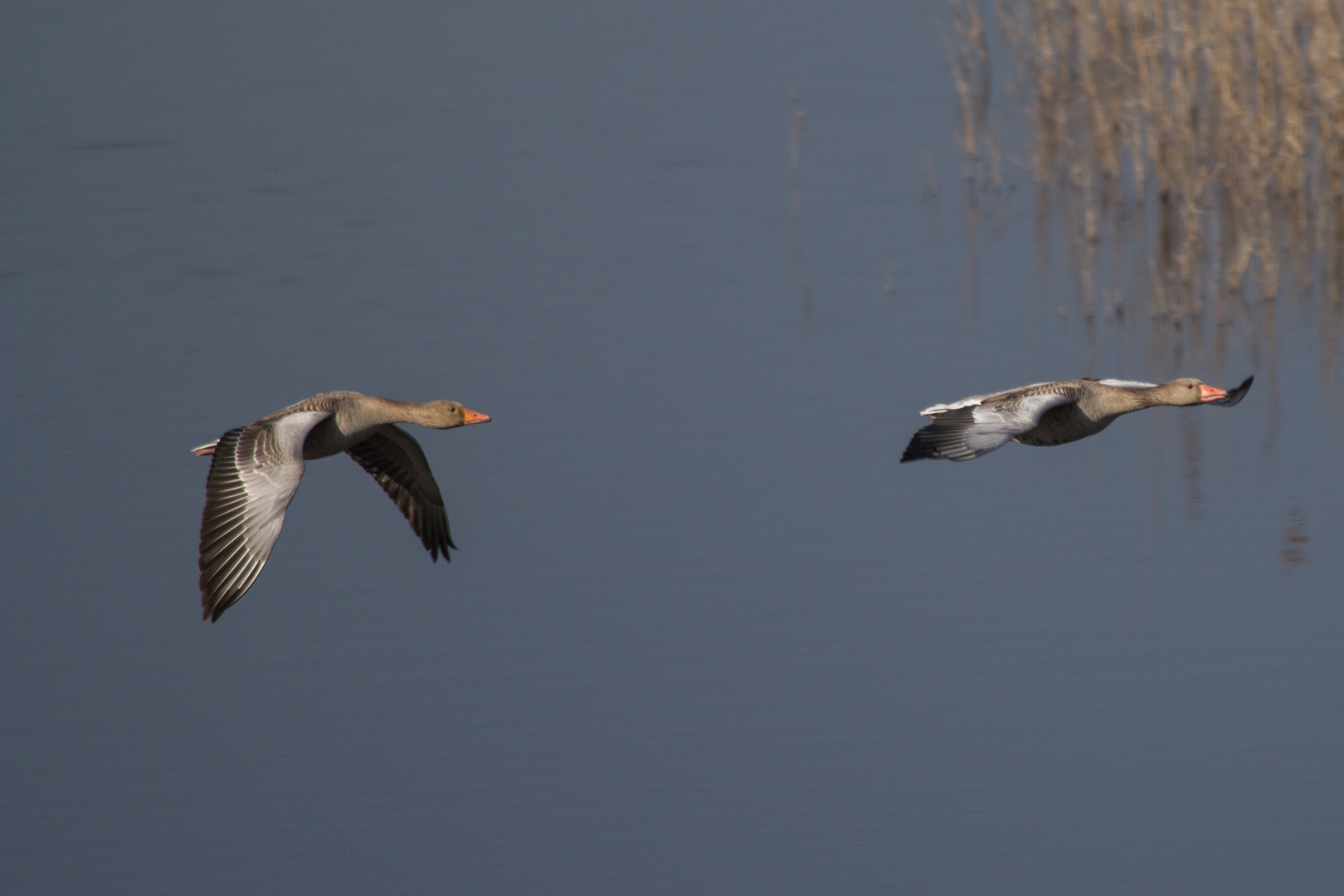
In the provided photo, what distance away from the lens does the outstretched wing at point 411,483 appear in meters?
12.2

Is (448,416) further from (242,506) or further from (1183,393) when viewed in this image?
(1183,393)

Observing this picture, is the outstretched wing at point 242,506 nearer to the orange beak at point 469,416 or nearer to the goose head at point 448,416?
the goose head at point 448,416

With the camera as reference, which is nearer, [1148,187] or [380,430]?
[380,430]

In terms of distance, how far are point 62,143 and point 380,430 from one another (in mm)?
13000

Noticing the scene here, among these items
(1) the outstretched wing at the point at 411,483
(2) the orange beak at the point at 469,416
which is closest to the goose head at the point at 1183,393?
(2) the orange beak at the point at 469,416

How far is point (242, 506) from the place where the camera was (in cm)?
1024

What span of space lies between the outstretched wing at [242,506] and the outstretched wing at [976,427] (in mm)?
3128

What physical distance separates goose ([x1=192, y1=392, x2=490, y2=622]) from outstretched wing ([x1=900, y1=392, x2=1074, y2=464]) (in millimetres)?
2563

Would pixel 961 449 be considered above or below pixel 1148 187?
below

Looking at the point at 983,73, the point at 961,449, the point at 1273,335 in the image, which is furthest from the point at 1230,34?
the point at 961,449

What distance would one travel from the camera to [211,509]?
1023 centimetres

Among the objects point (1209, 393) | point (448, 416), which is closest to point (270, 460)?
point (448, 416)

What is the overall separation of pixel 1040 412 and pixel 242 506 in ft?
13.9

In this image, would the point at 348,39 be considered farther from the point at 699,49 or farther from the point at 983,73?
the point at 983,73
